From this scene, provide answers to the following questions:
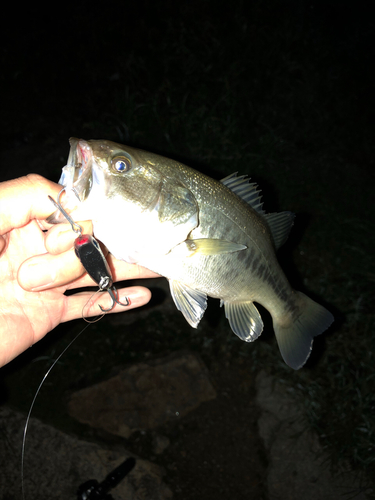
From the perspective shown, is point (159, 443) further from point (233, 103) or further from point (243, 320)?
point (233, 103)

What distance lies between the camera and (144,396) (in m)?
3.92

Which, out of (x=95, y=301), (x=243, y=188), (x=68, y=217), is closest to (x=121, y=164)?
(x=68, y=217)

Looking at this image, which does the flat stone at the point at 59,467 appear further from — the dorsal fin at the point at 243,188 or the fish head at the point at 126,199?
the dorsal fin at the point at 243,188

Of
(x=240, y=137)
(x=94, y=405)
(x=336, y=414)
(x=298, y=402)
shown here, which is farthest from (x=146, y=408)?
(x=240, y=137)

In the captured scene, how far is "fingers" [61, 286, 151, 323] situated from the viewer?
97.5 inches

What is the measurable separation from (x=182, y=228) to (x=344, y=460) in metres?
3.57

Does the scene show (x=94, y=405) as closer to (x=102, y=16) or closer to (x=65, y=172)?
(x=65, y=172)

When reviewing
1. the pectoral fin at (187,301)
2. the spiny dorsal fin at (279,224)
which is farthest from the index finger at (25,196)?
the spiny dorsal fin at (279,224)

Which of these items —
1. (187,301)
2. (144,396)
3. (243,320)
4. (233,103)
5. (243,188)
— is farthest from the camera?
(233,103)

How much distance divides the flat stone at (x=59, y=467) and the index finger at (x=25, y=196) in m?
2.88

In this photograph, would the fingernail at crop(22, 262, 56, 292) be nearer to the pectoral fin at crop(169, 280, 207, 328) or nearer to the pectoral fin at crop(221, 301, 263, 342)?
the pectoral fin at crop(169, 280, 207, 328)

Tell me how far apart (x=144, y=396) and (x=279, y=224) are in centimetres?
266

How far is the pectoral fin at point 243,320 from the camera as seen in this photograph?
234 centimetres

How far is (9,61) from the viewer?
5223 mm
